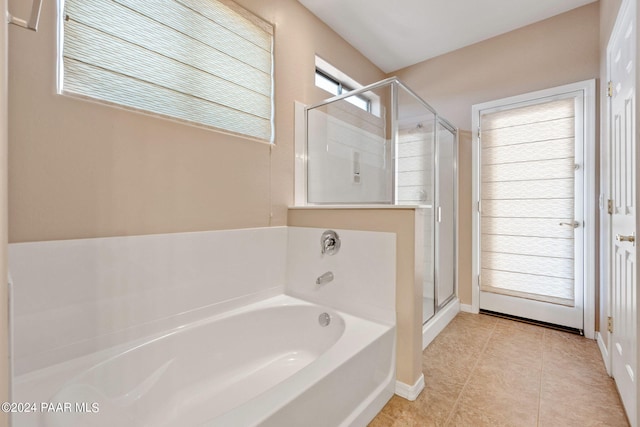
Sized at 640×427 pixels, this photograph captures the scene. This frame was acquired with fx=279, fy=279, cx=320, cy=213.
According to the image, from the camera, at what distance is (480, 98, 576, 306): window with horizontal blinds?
2.43 metres

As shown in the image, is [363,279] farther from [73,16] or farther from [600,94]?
[600,94]

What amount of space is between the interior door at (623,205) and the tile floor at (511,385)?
155 millimetres

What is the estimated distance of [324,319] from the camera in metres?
1.81

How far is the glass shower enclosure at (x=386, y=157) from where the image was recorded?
2.04 metres

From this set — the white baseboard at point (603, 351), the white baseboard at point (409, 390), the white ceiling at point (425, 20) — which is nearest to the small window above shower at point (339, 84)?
the white ceiling at point (425, 20)

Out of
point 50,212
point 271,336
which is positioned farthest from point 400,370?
point 50,212

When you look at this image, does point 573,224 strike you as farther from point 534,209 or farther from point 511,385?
point 511,385

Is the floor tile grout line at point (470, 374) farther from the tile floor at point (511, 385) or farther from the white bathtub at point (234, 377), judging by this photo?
the white bathtub at point (234, 377)

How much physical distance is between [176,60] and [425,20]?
2.19 metres

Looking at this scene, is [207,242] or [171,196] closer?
[171,196]

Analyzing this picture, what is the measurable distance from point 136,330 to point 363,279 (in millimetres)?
1269

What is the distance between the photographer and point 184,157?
160 centimetres

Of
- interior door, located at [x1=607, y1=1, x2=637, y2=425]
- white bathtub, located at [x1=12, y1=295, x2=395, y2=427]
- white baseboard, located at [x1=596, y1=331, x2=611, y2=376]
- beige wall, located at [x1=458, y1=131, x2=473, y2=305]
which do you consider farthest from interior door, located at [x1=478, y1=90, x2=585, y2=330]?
white bathtub, located at [x1=12, y1=295, x2=395, y2=427]

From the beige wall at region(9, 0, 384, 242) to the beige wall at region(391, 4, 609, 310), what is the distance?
6.18 feet
